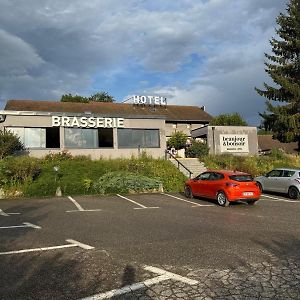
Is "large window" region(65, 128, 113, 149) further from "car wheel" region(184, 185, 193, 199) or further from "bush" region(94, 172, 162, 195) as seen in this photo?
"car wheel" region(184, 185, 193, 199)

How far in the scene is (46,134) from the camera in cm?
3003

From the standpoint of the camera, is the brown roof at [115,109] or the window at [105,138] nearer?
the window at [105,138]

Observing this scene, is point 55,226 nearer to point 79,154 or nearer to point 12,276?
point 12,276

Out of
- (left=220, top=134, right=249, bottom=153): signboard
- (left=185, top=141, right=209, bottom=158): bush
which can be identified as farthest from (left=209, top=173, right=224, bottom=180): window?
(left=220, top=134, right=249, bottom=153): signboard

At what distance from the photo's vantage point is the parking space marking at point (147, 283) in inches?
225

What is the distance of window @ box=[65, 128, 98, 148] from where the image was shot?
3042cm

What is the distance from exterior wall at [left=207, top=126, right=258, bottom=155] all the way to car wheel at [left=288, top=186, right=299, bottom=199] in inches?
637

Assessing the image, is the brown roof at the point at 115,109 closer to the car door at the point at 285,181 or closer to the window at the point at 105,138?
the window at the point at 105,138

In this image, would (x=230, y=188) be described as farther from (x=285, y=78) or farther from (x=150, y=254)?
(x=285, y=78)

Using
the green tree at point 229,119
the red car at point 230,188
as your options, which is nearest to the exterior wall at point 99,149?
the red car at point 230,188

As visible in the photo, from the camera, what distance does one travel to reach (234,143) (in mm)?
38344

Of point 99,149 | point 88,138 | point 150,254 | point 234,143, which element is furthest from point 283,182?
point 234,143

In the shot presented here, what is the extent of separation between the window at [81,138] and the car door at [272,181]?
43.1 ft

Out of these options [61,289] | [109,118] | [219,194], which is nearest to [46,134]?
[109,118]
